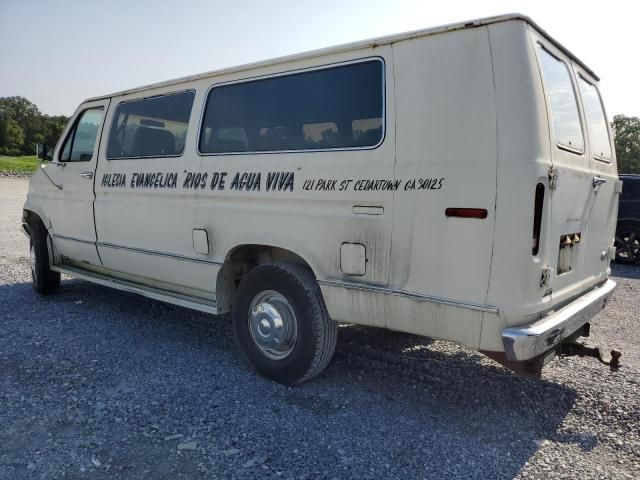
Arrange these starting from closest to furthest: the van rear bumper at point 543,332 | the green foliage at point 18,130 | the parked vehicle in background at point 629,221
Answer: the van rear bumper at point 543,332 → the parked vehicle in background at point 629,221 → the green foliage at point 18,130

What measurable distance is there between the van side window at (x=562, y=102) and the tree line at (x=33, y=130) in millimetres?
33733

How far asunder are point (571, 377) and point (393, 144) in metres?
2.42

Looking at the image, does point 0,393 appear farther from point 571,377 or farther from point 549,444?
point 571,377

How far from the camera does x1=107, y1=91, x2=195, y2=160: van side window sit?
441 cm

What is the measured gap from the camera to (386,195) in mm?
3080

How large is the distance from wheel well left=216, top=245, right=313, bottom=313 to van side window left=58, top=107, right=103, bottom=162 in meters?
2.37

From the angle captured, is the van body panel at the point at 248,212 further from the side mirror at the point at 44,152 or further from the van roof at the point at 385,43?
the side mirror at the point at 44,152

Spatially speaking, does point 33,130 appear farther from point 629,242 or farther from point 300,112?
point 300,112

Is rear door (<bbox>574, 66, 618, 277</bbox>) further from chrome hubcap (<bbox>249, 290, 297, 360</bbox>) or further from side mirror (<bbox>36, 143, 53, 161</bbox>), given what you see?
side mirror (<bbox>36, 143, 53, 161</bbox>)

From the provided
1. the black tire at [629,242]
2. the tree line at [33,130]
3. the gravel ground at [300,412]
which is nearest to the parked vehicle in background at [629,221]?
the black tire at [629,242]

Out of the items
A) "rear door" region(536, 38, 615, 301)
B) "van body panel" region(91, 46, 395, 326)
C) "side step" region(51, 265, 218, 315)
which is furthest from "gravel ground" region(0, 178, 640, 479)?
"rear door" region(536, 38, 615, 301)

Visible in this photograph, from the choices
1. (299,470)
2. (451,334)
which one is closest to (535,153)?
(451,334)

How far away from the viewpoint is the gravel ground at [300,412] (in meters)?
2.74

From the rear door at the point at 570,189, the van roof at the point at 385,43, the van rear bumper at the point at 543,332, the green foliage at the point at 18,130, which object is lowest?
the van rear bumper at the point at 543,332
